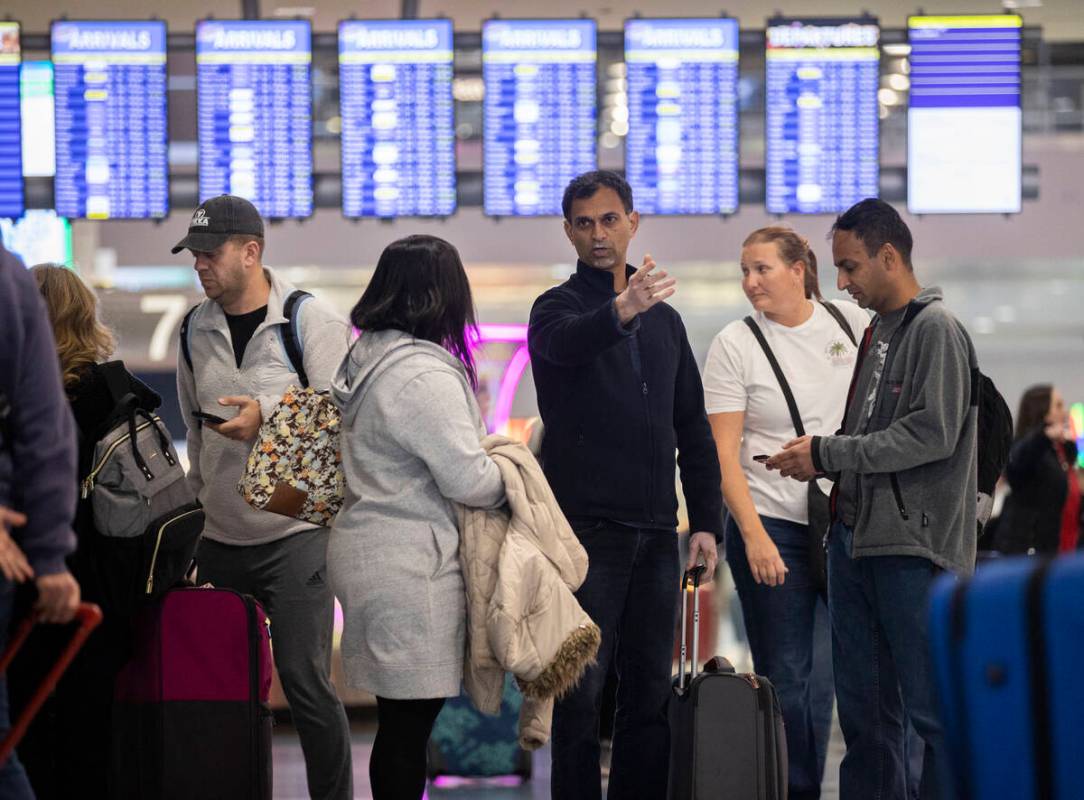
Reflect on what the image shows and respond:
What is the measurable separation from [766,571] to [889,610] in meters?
0.62

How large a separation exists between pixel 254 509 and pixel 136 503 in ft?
1.57

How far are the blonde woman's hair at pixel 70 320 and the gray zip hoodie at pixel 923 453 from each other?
176 cm

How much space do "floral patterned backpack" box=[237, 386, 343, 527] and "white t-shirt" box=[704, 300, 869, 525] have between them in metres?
1.31

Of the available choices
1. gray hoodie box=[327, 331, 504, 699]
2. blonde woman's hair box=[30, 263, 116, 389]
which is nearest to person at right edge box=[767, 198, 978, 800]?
gray hoodie box=[327, 331, 504, 699]

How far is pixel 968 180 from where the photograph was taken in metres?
7.07

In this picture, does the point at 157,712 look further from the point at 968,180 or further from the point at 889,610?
the point at 968,180

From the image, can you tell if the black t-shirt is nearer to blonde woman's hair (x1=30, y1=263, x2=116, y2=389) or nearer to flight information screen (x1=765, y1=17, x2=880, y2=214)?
blonde woman's hair (x1=30, y1=263, x2=116, y2=389)

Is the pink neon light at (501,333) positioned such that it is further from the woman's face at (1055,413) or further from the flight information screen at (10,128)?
→ the woman's face at (1055,413)

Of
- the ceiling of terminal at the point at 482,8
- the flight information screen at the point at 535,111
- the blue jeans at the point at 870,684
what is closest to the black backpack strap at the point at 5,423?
the blue jeans at the point at 870,684

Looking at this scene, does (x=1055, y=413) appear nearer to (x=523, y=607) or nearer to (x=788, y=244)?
(x=788, y=244)

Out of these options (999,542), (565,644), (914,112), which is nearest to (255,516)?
(565,644)

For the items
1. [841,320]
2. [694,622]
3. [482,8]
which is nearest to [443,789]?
[694,622]

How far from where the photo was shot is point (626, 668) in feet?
12.6

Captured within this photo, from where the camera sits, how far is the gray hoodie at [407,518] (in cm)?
319
